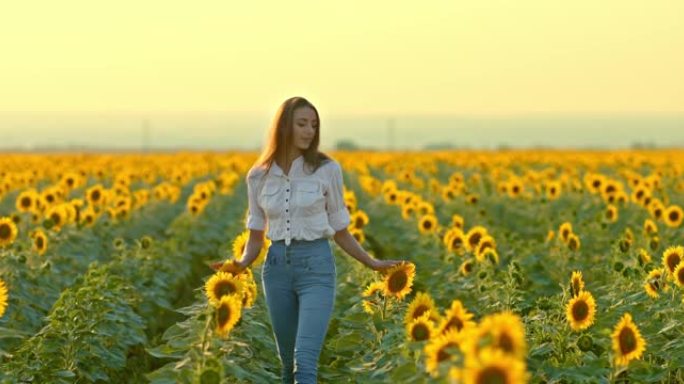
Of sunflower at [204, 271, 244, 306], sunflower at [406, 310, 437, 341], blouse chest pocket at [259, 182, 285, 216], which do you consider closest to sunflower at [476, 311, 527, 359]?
sunflower at [406, 310, 437, 341]

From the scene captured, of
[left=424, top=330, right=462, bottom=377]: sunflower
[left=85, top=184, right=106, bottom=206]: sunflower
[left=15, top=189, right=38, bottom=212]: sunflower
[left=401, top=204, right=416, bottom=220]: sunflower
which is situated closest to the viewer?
[left=424, top=330, right=462, bottom=377]: sunflower

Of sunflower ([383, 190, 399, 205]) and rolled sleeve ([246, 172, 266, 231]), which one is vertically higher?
rolled sleeve ([246, 172, 266, 231])

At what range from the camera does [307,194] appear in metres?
5.76

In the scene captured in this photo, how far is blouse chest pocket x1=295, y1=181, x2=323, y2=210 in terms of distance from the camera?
573 centimetres

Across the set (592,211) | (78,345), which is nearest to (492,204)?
(592,211)

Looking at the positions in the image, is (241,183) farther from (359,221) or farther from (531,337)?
(531,337)

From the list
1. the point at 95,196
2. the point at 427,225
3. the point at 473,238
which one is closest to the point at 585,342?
the point at 473,238

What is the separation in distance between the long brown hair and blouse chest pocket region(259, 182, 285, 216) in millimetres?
99

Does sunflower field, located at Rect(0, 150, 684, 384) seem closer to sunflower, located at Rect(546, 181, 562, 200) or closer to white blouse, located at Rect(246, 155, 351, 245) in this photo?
sunflower, located at Rect(546, 181, 562, 200)

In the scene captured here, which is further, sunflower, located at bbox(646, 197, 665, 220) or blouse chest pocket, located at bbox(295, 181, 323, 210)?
sunflower, located at bbox(646, 197, 665, 220)

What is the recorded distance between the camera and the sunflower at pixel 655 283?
6961 millimetres

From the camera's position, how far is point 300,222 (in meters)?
5.70

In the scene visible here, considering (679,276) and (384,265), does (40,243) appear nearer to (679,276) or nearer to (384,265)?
(384,265)

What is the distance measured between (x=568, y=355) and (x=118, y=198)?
420 inches
